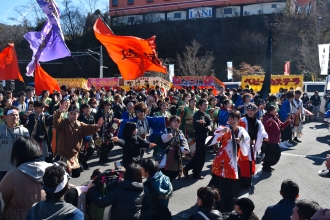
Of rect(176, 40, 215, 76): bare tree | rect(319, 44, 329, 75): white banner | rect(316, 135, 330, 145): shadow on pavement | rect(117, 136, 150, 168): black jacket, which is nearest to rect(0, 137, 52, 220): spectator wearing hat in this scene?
rect(117, 136, 150, 168): black jacket

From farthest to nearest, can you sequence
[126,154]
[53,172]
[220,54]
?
[220,54], [126,154], [53,172]

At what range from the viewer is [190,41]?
45.1 meters

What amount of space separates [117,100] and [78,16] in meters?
43.2

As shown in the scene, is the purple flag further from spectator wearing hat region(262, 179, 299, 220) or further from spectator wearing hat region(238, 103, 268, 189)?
spectator wearing hat region(262, 179, 299, 220)

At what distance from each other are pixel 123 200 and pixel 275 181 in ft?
14.8

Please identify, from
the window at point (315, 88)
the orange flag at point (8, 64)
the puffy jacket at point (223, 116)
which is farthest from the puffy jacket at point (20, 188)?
the window at point (315, 88)

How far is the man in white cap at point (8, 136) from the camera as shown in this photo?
4500mm

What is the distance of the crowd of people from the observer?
10.5 feet

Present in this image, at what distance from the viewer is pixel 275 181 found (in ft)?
23.7

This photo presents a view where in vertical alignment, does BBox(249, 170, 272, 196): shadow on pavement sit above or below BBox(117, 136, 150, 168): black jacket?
below

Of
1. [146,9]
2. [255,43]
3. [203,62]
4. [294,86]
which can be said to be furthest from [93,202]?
[146,9]

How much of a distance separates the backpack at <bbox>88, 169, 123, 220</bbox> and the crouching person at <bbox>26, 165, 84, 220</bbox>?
821 mm

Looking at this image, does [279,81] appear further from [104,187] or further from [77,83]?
[104,187]

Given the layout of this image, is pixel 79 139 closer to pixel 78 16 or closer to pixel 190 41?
pixel 190 41
